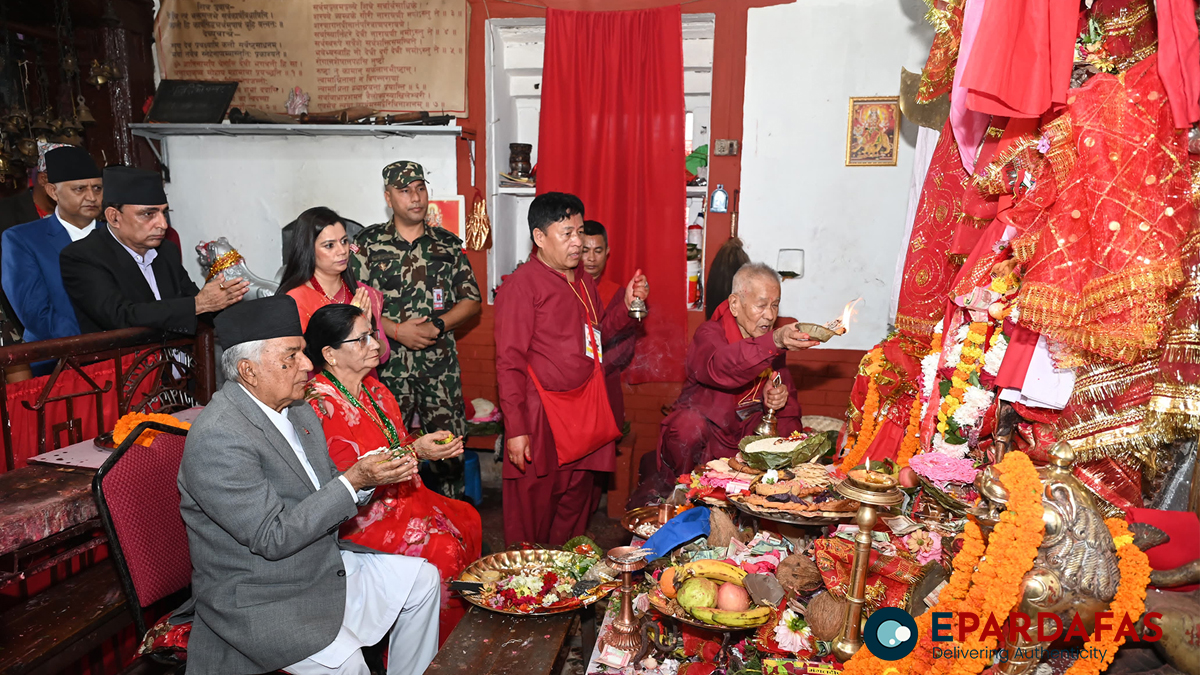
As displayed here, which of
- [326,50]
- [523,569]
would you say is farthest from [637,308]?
[326,50]

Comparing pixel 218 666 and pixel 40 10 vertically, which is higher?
pixel 40 10

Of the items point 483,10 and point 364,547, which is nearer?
point 364,547

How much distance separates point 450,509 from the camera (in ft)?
11.4

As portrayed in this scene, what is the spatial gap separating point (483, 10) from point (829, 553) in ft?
16.2

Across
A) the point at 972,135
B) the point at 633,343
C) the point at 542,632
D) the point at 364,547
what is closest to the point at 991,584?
the point at 542,632

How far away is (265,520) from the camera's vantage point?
232 cm

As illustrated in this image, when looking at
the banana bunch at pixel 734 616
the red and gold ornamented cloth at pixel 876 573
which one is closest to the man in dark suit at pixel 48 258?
the banana bunch at pixel 734 616

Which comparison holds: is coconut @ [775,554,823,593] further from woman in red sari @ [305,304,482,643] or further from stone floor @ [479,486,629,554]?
stone floor @ [479,486,629,554]

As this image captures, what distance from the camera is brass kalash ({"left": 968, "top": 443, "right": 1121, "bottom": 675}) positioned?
170 centimetres

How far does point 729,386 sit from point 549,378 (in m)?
0.97

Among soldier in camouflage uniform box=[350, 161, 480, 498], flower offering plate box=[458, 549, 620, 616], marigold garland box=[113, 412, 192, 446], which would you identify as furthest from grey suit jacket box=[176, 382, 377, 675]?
soldier in camouflage uniform box=[350, 161, 480, 498]

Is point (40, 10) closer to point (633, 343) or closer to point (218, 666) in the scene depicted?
point (633, 343)

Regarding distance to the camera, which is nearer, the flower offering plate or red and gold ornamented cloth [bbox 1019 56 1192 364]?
red and gold ornamented cloth [bbox 1019 56 1192 364]

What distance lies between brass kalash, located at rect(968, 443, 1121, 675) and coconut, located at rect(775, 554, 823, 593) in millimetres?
570
